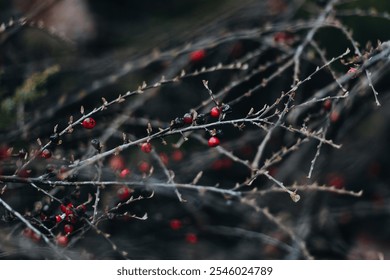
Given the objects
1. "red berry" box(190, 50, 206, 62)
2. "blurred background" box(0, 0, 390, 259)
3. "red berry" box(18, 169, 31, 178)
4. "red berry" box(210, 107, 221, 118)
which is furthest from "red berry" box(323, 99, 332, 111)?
"red berry" box(18, 169, 31, 178)

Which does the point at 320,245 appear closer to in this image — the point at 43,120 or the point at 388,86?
the point at 388,86

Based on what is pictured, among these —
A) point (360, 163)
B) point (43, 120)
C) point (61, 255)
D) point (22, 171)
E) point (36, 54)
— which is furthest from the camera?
point (360, 163)

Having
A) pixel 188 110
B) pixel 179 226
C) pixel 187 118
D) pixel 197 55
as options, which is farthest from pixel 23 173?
pixel 188 110

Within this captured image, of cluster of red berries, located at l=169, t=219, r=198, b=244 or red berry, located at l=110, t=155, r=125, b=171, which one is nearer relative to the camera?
red berry, located at l=110, t=155, r=125, b=171

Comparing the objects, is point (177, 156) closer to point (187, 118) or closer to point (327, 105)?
point (327, 105)

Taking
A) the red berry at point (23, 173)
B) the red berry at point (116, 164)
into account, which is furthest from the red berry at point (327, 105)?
the red berry at point (23, 173)

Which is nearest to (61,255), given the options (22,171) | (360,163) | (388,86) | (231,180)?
(22,171)

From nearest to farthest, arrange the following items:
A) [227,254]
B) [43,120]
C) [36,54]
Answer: [43,120] → [227,254] → [36,54]

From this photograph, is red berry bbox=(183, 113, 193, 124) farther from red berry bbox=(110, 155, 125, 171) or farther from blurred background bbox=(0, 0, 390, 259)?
blurred background bbox=(0, 0, 390, 259)

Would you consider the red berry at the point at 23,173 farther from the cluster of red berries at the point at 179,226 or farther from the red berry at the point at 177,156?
the red berry at the point at 177,156

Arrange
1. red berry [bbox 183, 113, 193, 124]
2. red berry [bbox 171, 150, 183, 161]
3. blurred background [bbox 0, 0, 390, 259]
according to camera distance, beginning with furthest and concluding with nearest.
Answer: red berry [bbox 171, 150, 183, 161] < blurred background [bbox 0, 0, 390, 259] < red berry [bbox 183, 113, 193, 124]

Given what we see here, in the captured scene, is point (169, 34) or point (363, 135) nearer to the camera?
point (169, 34)
